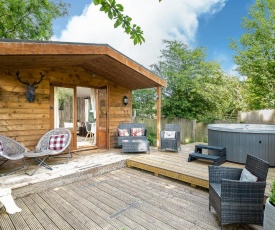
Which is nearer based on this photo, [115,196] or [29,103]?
[115,196]

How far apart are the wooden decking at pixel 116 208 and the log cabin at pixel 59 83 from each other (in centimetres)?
206

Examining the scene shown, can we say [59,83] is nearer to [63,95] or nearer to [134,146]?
[63,95]

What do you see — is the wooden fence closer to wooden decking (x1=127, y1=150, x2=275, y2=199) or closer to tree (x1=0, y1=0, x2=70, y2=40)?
wooden decking (x1=127, y1=150, x2=275, y2=199)

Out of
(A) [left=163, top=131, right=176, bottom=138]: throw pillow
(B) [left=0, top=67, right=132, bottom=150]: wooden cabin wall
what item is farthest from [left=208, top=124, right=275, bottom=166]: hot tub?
(B) [left=0, top=67, right=132, bottom=150]: wooden cabin wall

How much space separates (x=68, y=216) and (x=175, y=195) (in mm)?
1786

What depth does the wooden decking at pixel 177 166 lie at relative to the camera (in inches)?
144

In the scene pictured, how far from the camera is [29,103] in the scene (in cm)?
474

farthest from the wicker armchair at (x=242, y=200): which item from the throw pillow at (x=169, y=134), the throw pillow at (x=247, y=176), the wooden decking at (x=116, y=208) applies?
the throw pillow at (x=169, y=134)

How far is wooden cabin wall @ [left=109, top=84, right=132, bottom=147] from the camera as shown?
6.44 metres

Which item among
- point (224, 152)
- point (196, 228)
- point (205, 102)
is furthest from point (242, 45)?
point (196, 228)

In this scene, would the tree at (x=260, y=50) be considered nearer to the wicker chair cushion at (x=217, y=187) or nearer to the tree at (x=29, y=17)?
the wicker chair cushion at (x=217, y=187)

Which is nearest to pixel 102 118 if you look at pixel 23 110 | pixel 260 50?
pixel 23 110

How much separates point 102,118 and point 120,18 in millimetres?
5046

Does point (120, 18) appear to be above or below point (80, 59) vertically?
below
